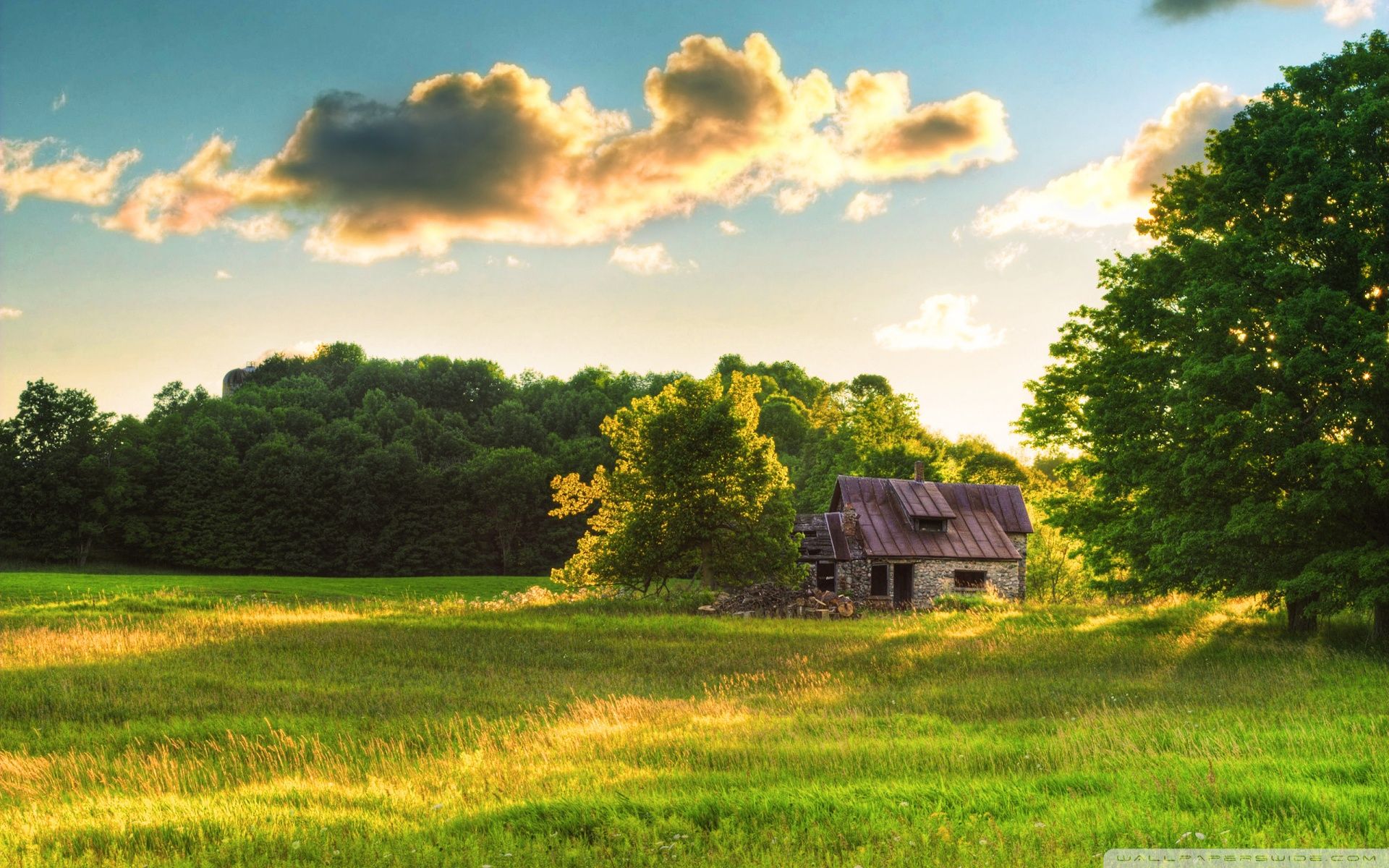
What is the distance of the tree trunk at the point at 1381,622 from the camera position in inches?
795

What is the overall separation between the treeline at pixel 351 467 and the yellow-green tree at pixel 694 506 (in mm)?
24933

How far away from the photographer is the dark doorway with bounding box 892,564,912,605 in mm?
46500

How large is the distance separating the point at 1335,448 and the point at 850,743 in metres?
13.8

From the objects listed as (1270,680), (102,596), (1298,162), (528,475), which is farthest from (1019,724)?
(528,475)

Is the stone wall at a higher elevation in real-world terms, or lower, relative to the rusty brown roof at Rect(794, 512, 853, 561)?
lower

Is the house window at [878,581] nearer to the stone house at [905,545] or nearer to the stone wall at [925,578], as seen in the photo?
the stone house at [905,545]

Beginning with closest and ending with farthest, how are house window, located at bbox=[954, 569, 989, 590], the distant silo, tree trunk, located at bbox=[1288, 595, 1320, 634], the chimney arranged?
tree trunk, located at bbox=[1288, 595, 1320, 634], the chimney, house window, located at bbox=[954, 569, 989, 590], the distant silo

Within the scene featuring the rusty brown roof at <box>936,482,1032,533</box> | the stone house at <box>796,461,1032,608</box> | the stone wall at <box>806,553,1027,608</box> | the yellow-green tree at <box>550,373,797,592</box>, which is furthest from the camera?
the rusty brown roof at <box>936,482,1032,533</box>

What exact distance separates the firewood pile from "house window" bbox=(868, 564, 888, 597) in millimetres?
8076

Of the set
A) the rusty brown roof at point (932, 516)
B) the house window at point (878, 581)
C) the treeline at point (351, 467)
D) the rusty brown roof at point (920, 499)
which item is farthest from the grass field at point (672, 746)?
the treeline at point (351, 467)

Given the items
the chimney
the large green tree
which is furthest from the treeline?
the large green tree

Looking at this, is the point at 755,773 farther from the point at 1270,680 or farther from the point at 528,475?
the point at 528,475

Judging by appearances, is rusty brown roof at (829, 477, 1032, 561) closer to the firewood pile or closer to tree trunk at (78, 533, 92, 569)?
the firewood pile

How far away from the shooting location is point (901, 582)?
4694 cm
